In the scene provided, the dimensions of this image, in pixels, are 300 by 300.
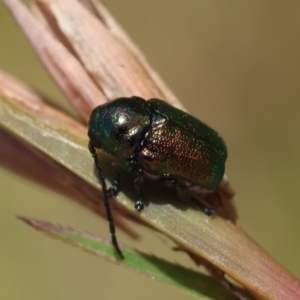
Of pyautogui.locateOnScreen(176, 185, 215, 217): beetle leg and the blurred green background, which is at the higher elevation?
pyautogui.locateOnScreen(176, 185, 215, 217): beetle leg

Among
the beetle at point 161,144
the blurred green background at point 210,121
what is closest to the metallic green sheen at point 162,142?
the beetle at point 161,144

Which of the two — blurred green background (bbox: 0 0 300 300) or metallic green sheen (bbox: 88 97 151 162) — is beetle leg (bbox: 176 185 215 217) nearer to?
metallic green sheen (bbox: 88 97 151 162)

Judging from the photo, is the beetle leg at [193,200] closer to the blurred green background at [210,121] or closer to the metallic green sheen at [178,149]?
the metallic green sheen at [178,149]

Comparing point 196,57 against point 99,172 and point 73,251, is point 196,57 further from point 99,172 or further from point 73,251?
point 99,172

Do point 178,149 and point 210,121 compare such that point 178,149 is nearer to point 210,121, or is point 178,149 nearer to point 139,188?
point 139,188

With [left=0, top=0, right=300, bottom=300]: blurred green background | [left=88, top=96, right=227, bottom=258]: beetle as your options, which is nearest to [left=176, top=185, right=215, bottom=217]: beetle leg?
[left=88, top=96, right=227, bottom=258]: beetle

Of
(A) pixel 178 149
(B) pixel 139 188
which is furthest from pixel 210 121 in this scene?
(B) pixel 139 188
